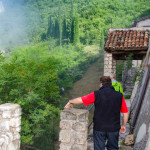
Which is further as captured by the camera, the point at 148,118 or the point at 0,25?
the point at 0,25

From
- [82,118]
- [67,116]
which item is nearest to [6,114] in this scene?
[67,116]

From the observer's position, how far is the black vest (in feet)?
9.45

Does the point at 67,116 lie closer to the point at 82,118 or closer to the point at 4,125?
the point at 82,118

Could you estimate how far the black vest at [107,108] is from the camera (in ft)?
9.45

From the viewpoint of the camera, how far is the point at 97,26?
4447 centimetres

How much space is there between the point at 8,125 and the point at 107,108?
209 cm

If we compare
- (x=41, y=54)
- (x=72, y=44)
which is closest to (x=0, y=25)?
(x=72, y=44)

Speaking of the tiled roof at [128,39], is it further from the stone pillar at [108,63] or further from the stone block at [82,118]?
the stone block at [82,118]

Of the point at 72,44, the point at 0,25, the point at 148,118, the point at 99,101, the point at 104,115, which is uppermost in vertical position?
the point at 99,101

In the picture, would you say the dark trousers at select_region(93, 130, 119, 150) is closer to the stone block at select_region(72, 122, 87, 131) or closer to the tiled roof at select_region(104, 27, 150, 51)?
the stone block at select_region(72, 122, 87, 131)

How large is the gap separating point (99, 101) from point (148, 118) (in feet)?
4.35

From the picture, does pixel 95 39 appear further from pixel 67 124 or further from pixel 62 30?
pixel 67 124

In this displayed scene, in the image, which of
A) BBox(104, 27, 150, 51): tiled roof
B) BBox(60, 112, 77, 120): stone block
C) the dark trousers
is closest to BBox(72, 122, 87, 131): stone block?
BBox(60, 112, 77, 120): stone block

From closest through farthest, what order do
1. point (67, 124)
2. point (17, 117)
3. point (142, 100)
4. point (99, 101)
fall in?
point (99, 101) < point (67, 124) < point (17, 117) < point (142, 100)
